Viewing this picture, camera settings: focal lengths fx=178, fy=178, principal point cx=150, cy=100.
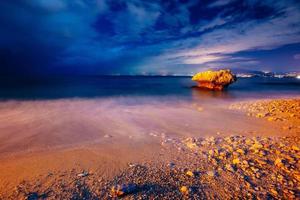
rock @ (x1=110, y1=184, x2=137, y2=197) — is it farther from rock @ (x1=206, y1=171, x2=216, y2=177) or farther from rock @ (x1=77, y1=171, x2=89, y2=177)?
rock @ (x1=206, y1=171, x2=216, y2=177)

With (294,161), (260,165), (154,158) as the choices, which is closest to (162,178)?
(154,158)

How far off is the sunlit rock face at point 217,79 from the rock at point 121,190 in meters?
34.9

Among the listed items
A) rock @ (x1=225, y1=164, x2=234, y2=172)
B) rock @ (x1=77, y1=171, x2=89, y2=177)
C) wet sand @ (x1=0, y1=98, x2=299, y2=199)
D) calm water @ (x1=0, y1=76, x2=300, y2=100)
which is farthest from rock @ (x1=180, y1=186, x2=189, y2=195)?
calm water @ (x1=0, y1=76, x2=300, y2=100)

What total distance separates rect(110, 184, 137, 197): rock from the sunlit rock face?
34.9 m

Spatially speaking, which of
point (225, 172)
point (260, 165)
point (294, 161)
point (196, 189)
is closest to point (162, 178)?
point (196, 189)

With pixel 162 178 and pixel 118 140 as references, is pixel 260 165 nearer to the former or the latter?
pixel 162 178

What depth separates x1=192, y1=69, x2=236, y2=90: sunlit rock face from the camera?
34906 mm

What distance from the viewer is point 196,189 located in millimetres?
4062

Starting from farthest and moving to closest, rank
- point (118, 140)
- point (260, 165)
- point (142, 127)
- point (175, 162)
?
point (142, 127) < point (118, 140) < point (175, 162) < point (260, 165)

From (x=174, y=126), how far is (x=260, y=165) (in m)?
4.96

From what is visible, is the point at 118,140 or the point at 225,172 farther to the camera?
the point at 118,140

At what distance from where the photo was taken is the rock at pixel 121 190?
12.6 feet

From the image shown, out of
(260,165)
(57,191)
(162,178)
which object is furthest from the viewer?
(260,165)

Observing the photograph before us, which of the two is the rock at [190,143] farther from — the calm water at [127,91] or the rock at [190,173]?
the calm water at [127,91]
